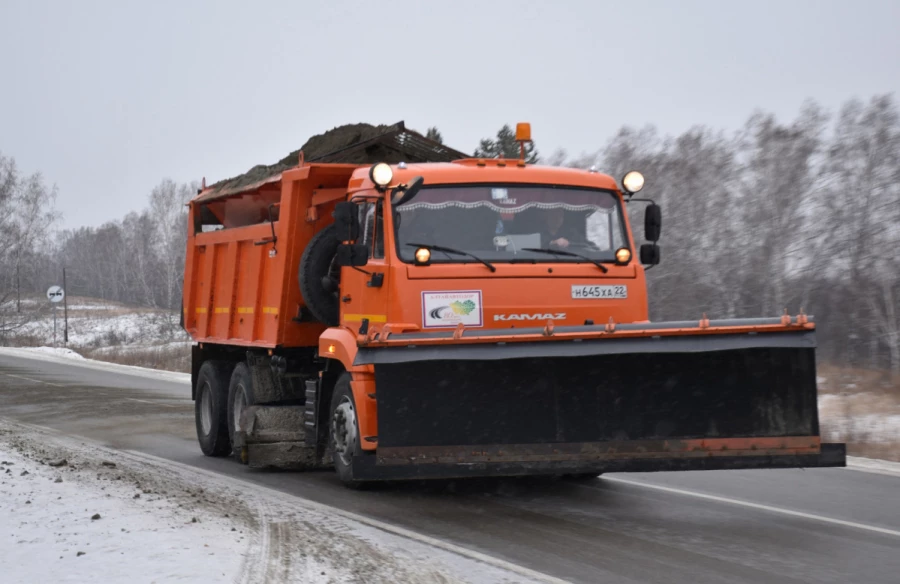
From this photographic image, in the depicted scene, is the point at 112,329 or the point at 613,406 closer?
the point at 613,406

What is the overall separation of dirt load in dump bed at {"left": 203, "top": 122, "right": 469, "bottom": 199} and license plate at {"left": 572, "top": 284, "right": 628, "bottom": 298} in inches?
122

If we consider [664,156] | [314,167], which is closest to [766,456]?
[314,167]

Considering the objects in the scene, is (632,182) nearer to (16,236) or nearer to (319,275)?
(319,275)

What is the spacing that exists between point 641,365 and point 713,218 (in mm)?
19953

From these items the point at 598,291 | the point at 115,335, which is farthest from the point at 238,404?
the point at 115,335

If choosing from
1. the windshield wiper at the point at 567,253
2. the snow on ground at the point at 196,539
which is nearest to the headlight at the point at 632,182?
the windshield wiper at the point at 567,253

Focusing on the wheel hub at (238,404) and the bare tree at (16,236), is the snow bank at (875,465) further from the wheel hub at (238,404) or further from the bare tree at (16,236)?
the bare tree at (16,236)

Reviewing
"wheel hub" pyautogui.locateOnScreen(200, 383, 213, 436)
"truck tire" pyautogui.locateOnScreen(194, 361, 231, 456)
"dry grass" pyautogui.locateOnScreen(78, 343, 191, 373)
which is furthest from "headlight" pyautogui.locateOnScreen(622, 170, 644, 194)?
"dry grass" pyautogui.locateOnScreen(78, 343, 191, 373)

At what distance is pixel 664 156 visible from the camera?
2962cm

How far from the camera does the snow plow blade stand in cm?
722

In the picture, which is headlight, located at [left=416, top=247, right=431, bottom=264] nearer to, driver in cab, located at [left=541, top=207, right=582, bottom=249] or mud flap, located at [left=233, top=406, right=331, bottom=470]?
driver in cab, located at [left=541, top=207, right=582, bottom=249]

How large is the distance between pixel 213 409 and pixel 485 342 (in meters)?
5.81

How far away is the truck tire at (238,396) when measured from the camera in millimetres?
11312

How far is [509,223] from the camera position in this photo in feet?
28.2
